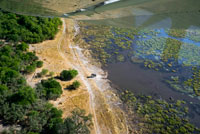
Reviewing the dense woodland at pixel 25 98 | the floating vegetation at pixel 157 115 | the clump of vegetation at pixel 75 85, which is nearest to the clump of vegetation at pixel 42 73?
the dense woodland at pixel 25 98

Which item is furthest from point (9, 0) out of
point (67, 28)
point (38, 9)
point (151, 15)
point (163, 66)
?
point (67, 28)

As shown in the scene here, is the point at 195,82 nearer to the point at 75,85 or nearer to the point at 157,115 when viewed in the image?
the point at 157,115

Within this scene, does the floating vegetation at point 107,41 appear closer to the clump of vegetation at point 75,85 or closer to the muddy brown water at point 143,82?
the muddy brown water at point 143,82

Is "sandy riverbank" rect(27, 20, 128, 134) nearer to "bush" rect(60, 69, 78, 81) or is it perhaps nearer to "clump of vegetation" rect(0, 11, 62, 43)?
"bush" rect(60, 69, 78, 81)

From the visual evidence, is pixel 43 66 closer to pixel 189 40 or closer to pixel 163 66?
pixel 163 66

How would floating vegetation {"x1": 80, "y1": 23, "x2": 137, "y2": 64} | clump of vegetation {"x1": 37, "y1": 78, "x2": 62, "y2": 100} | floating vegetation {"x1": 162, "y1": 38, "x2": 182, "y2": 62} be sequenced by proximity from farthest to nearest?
floating vegetation {"x1": 162, "y1": 38, "x2": 182, "y2": 62}
floating vegetation {"x1": 80, "y1": 23, "x2": 137, "y2": 64}
clump of vegetation {"x1": 37, "y1": 78, "x2": 62, "y2": 100}

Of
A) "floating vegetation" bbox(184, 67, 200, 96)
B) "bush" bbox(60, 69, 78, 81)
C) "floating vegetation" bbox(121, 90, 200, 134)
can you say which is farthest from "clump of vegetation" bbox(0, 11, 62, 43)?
"floating vegetation" bbox(184, 67, 200, 96)
